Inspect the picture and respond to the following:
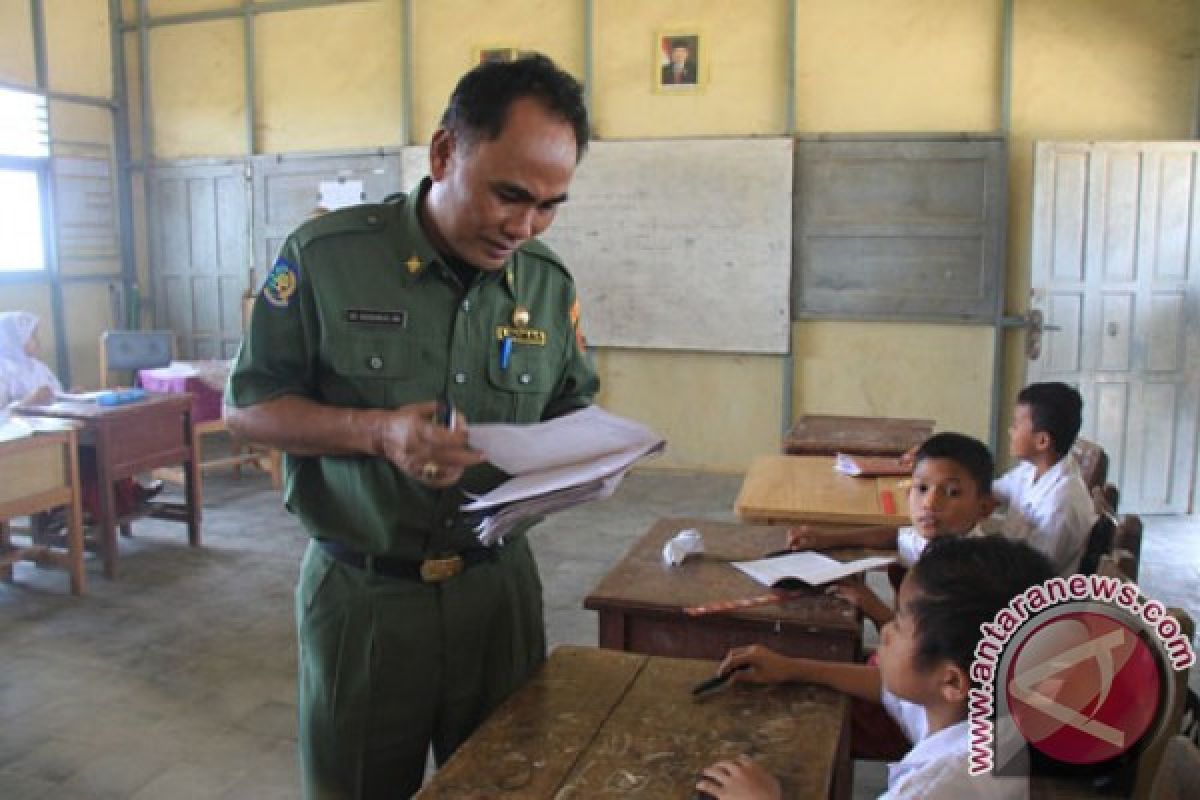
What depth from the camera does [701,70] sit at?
6262 millimetres

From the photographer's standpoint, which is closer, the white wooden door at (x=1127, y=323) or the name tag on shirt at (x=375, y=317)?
the name tag on shirt at (x=375, y=317)

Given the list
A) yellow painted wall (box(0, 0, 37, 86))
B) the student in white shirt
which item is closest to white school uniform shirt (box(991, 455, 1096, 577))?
the student in white shirt

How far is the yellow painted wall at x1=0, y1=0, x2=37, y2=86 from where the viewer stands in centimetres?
677

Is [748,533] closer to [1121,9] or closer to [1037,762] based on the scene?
[1037,762]

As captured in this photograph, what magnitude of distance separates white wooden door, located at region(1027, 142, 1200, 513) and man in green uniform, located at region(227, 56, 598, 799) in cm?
468

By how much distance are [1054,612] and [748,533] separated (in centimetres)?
113

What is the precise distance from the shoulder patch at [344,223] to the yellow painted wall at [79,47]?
692 cm

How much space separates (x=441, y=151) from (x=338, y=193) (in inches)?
238

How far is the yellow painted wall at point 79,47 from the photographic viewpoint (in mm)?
7131

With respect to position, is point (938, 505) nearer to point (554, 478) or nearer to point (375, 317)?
point (554, 478)

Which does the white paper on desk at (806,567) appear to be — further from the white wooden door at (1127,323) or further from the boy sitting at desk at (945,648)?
the white wooden door at (1127,323)

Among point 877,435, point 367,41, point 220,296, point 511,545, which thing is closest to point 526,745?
point 511,545

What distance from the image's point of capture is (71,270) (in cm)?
735

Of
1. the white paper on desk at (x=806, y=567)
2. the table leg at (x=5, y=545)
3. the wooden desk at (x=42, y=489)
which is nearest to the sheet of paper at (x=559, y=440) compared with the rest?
the white paper on desk at (x=806, y=567)
